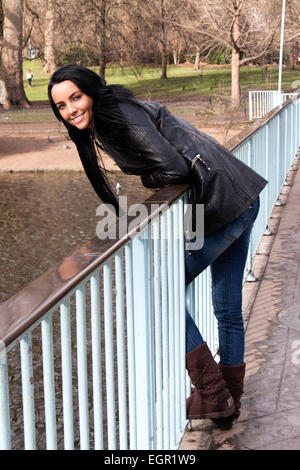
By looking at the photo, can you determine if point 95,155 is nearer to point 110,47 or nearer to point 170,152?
point 170,152

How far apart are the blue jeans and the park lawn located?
4378 cm

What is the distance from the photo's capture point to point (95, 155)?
2.95 meters

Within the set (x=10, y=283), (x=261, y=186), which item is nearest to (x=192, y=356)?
(x=261, y=186)

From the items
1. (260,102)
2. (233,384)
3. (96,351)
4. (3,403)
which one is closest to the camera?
(3,403)

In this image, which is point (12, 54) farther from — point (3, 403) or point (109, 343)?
point (3, 403)

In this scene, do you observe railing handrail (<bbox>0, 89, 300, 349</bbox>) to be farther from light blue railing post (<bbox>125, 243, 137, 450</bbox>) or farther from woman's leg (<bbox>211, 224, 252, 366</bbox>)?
woman's leg (<bbox>211, 224, 252, 366</bbox>)

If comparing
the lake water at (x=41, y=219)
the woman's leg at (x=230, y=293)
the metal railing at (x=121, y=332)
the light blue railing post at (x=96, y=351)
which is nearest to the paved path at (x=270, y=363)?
the metal railing at (x=121, y=332)

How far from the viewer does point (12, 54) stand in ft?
148

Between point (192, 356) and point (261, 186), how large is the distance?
763mm

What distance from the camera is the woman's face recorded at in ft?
9.12

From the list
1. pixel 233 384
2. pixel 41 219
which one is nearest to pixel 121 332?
pixel 233 384

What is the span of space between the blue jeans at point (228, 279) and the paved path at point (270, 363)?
350mm

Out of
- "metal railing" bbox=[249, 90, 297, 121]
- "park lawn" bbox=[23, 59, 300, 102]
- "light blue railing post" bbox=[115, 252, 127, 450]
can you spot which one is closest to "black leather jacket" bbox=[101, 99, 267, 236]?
→ "light blue railing post" bbox=[115, 252, 127, 450]

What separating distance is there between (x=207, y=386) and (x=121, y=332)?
1093mm
